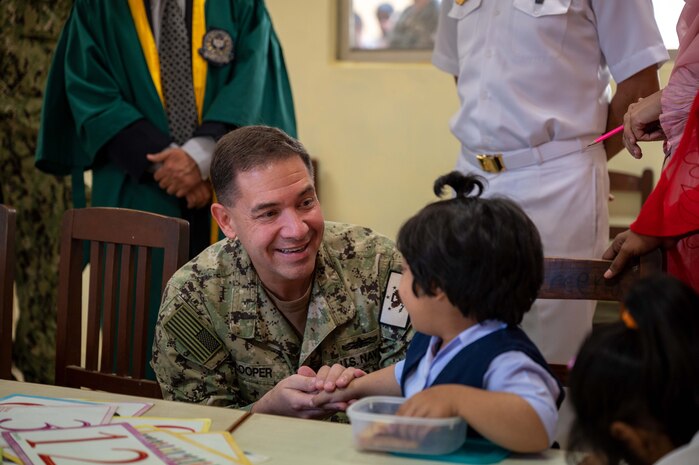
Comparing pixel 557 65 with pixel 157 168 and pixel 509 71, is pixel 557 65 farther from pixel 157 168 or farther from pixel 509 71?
pixel 157 168

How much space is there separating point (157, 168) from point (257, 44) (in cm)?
50

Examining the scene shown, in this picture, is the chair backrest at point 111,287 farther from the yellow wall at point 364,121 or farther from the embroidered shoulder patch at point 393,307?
the yellow wall at point 364,121

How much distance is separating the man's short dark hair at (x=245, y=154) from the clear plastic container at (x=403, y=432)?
691 mm

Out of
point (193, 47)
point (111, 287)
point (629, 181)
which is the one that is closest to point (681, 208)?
point (111, 287)

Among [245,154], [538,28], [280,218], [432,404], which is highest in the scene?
[538,28]

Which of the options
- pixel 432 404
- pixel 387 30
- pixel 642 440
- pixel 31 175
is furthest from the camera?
pixel 387 30

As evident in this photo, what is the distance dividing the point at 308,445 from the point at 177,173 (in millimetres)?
1638

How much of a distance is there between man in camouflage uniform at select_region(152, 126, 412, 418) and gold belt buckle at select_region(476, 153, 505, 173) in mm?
646

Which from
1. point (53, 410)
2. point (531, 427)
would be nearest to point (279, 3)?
point (53, 410)

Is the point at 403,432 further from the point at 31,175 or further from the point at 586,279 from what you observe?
the point at 31,175

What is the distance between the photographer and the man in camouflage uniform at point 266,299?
1896 mm

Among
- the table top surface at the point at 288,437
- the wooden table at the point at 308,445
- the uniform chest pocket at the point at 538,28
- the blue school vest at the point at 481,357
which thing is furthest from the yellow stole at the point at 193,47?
the blue school vest at the point at 481,357

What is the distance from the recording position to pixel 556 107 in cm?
249

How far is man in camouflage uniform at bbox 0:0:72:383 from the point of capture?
3.54m
